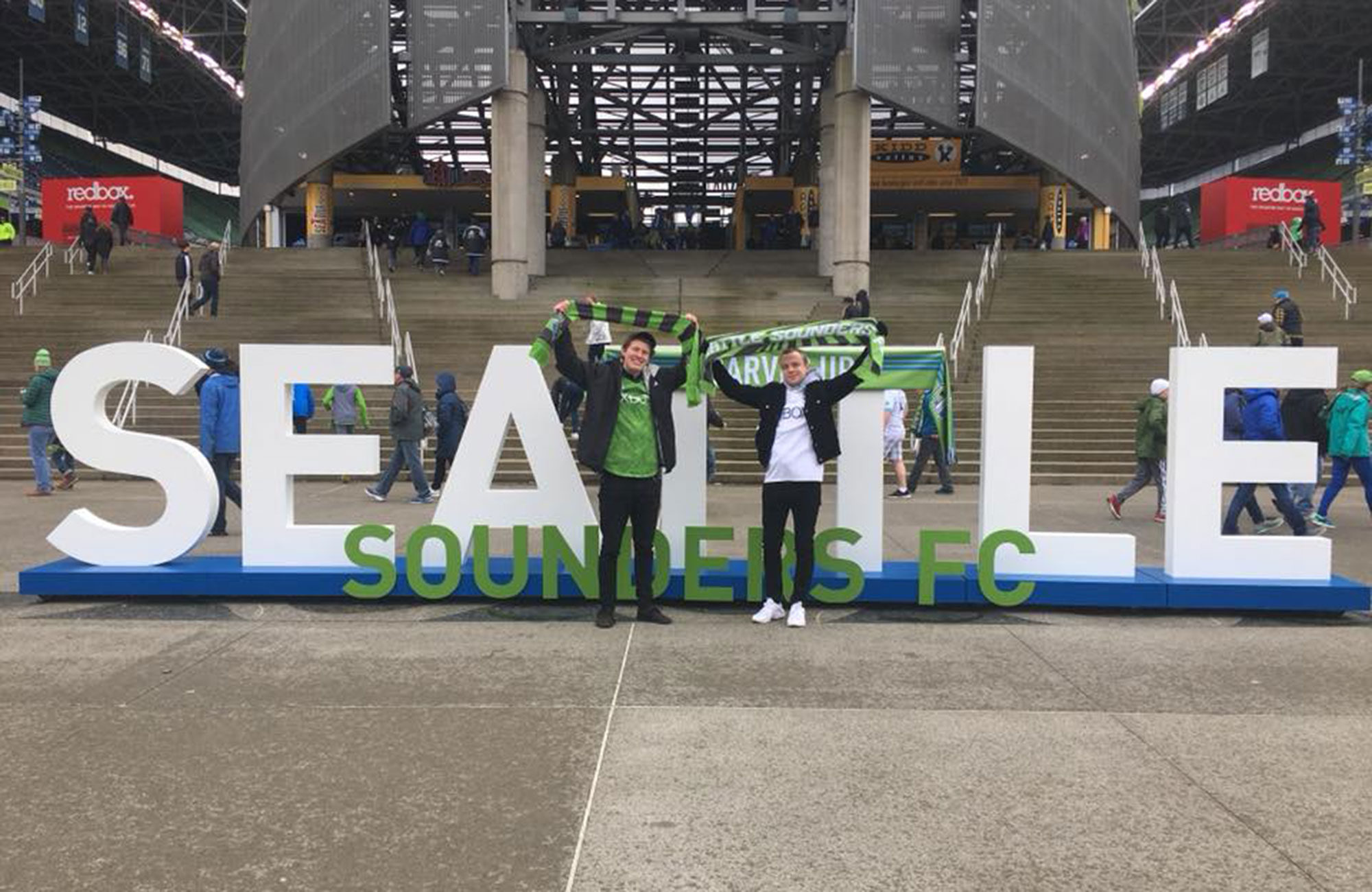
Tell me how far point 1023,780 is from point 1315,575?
4.10m

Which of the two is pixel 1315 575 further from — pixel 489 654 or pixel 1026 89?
pixel 1026 89

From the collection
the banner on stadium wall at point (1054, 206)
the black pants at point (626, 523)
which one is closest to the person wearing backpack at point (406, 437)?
the black pants at point (626, 523)

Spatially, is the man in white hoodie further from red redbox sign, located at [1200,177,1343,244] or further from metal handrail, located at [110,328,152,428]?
red redbox sign, located at [1200,177,1343,244]

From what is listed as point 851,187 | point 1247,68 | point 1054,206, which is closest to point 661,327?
point 851,187

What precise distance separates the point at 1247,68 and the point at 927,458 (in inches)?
1803

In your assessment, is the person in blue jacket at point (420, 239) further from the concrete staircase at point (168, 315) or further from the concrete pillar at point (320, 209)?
the concrete pillar at point (320, 209)

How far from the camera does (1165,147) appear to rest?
207ft

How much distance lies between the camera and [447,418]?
12594 millimetres

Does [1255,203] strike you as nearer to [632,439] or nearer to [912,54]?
[912,54]

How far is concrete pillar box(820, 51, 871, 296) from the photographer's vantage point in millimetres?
25578

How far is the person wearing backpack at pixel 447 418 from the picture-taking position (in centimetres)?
1253

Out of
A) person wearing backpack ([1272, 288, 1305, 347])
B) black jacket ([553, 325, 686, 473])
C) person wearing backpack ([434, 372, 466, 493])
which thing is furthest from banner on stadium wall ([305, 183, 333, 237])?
black jacket ([553, 325, 686, 473])

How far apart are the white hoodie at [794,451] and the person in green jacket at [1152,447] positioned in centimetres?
565

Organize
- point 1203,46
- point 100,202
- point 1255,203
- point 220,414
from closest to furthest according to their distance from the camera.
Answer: point 220,414 → point 100,202 → point 1255,203 → point 1203,46
